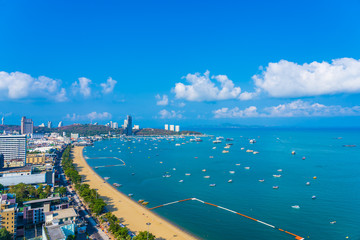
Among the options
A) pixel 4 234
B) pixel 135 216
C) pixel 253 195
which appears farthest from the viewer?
pixel 253 195

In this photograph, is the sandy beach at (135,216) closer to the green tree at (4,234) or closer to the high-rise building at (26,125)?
the green tree at (4,234)

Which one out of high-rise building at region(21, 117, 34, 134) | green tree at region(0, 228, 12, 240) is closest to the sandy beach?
green tree at region(0, 228, 12, 240)

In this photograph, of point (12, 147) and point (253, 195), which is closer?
point (253, 195)

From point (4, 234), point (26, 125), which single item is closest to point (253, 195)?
point (4, 234)

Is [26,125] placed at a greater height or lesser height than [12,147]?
greater

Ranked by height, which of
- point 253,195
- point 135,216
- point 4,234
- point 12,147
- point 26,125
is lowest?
point 135,216

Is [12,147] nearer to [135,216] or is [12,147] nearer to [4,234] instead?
[135,216]

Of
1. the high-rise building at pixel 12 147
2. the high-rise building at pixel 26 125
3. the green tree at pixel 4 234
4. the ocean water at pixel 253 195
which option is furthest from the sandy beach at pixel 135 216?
the high-rise building at pixel 26 125

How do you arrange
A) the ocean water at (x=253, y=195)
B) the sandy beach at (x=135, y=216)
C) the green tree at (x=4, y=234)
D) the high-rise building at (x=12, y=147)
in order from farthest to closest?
the high-rise building at (x=12, y=147)
the ocean water at (x=253, y=195)
the sandy beach at (x=135, y=216)
the green tree at (x=4, y=234)

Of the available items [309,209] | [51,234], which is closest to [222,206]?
[309,209]
